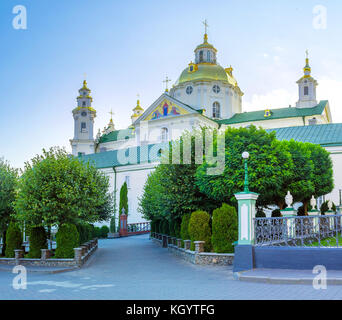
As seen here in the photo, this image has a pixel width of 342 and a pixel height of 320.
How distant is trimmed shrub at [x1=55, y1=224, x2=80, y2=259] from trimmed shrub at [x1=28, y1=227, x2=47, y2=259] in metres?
1.20

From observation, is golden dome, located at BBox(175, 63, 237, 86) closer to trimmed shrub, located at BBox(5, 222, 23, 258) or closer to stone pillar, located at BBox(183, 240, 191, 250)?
stone pillar, located at BBox(183, 240, 191, 250)

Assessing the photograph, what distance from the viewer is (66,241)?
1706 centimetres

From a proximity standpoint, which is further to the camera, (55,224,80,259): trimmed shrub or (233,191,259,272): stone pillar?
(55,224,80,259): trimmed shrub

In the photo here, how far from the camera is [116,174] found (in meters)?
46.4

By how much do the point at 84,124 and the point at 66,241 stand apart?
175 ft

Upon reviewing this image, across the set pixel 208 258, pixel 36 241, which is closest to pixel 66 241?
pixel 36 241

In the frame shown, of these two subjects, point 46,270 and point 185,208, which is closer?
point 46,270

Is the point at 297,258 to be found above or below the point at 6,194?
below

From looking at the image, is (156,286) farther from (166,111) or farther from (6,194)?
(166,111)

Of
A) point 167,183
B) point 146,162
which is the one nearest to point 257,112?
point 146,162

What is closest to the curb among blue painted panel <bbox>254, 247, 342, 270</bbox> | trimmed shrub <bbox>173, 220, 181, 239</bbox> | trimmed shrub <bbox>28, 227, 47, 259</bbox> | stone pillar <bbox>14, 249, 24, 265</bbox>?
blue painted panel <bbox>254, 247, 342, 270</bbox>

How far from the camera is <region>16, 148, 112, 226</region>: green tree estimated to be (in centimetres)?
1736
